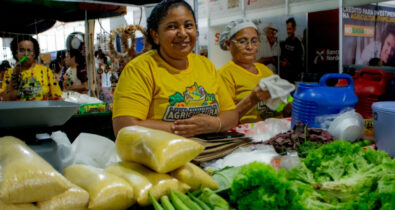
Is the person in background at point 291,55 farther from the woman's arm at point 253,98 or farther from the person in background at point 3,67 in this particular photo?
the person in background at point 3,67

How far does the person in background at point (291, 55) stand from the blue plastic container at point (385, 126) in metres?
2.44

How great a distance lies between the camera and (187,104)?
212 centimetres

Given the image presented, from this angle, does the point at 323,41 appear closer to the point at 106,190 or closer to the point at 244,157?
the point at 244,157

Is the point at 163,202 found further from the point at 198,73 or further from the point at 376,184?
the point at 198,73

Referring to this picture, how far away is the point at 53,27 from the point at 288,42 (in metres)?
3.30

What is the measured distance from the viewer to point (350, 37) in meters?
3.60

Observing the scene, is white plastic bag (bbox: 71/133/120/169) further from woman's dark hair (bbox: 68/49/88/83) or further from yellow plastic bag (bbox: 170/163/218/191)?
woman's dark hair (bbox: 68/49/88/83)

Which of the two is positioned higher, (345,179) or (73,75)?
(73,75)

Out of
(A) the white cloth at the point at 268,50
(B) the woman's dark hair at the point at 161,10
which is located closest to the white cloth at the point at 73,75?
(A) the white cloth at the point at 268,50

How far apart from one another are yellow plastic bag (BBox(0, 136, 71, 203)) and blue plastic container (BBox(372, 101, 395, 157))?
61.0 inches

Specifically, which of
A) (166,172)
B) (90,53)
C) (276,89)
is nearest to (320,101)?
(276,89)

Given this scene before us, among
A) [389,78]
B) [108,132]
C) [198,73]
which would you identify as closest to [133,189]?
[198,73]

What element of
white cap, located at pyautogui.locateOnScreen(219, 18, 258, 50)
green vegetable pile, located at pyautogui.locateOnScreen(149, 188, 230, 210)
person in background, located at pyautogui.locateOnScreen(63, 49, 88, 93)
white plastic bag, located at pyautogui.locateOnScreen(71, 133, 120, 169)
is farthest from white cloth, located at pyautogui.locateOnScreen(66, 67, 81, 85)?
green vegetable pile, located at pyautogui.locateOnScreen(149, 188, 230, 210)

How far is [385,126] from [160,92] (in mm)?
1264
